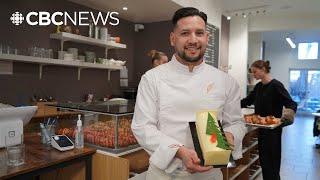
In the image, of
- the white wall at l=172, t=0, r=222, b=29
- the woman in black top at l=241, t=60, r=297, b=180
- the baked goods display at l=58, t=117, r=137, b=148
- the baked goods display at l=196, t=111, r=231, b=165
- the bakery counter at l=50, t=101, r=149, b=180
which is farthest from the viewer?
the white wall at l=172, t=0, r=222, b=29

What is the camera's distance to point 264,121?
10.1ft

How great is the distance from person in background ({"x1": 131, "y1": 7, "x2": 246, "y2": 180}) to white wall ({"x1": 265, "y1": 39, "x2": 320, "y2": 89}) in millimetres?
12367

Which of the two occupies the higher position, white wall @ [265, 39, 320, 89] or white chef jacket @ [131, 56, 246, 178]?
white wall @ [265, 39, 320, 89]

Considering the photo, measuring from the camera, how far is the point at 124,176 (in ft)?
6.06

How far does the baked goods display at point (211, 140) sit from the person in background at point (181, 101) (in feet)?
0.36

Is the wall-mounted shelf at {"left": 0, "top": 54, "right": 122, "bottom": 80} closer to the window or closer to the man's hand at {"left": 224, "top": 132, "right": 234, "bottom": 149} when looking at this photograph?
the man's hand at {"left": 224, "top": 132, "right": 234, "bottom": 149}

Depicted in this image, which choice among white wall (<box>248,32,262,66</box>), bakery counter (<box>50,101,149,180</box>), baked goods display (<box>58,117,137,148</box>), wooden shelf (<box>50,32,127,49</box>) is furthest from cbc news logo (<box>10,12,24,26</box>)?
white wall (<box>248,32,262,66</box>)

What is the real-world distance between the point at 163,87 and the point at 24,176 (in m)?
0.94

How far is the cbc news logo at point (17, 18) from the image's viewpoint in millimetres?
3650

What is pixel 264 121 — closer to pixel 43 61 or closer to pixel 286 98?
pixel 286 98

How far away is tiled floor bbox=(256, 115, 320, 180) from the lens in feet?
14.2

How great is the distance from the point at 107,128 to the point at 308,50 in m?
12.4

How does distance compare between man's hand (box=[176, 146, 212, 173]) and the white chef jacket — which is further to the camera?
the white chef jacket

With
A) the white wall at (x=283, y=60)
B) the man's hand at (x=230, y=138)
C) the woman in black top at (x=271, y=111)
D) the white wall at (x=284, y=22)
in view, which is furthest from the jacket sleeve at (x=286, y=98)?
the white wall at (x=283, y=60)
